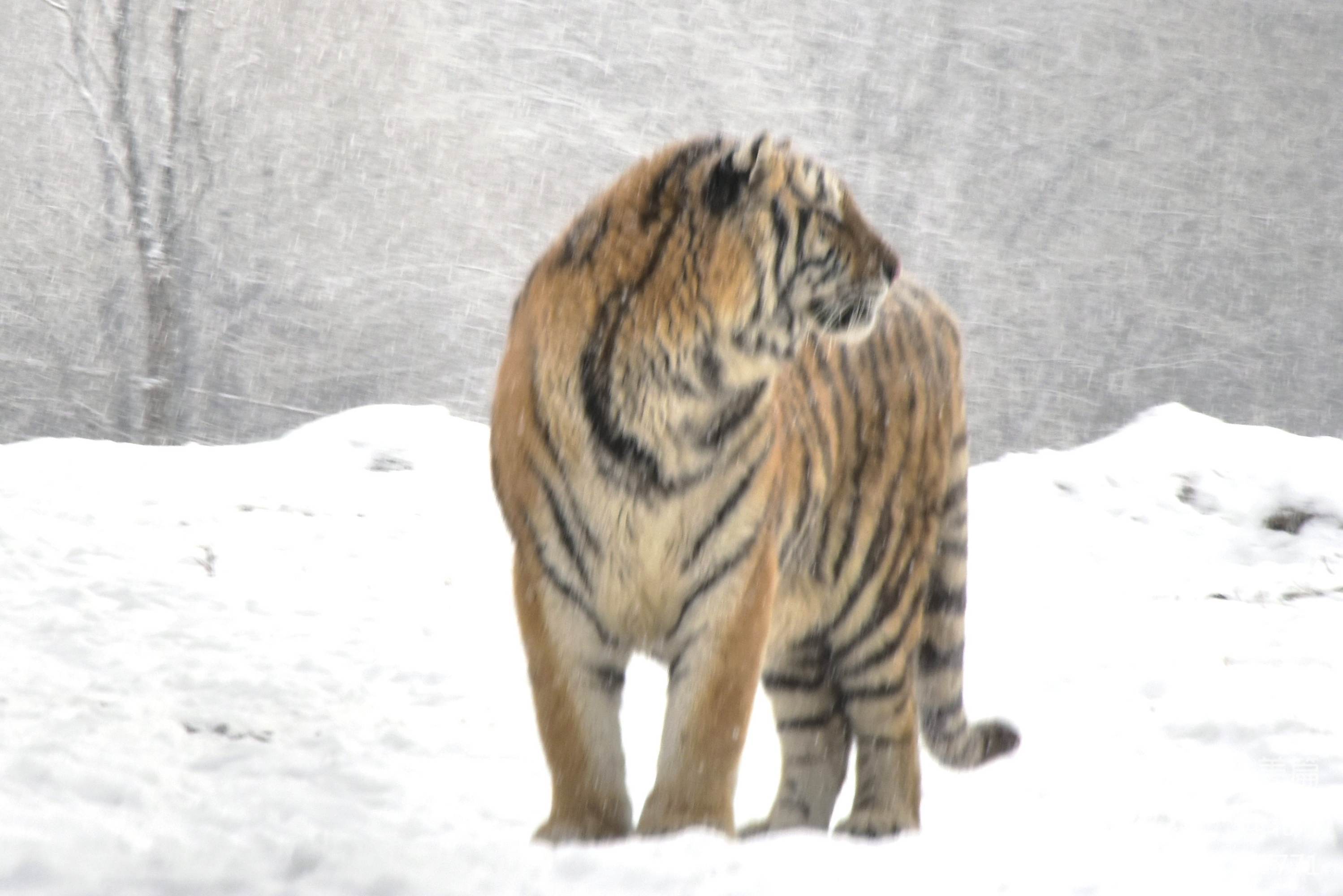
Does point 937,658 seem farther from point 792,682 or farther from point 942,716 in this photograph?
point 792,682

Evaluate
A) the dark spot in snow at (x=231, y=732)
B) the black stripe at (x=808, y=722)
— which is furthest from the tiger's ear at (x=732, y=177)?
the dark spot in snow at (x=231, y=732)

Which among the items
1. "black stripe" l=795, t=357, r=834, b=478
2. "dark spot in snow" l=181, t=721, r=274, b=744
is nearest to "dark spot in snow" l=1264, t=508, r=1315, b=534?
"black stripe" l=795, t=357, r=834, b=478

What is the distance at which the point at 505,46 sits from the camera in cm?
1509

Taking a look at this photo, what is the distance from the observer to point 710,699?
2.65 m

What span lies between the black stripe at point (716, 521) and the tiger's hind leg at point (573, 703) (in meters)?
0.21

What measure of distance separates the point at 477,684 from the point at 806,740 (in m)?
1.24

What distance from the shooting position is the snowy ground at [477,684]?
2490 mm

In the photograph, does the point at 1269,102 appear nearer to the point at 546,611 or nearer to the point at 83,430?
the point at 83,430

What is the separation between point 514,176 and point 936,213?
15.9 feet

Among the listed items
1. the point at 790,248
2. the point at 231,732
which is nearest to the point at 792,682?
the point at 790,248

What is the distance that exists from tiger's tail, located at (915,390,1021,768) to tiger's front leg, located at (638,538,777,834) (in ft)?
2.74

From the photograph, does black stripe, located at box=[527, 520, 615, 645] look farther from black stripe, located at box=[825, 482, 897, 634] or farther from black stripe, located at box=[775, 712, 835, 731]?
black stripe, located at box=[775, 712, 835, 731]

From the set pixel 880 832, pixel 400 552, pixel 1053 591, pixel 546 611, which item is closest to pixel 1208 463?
pixel 1053 591

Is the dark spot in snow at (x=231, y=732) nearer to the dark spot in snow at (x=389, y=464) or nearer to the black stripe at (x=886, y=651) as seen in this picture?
→ the black stripe at (x=886, y=651)
